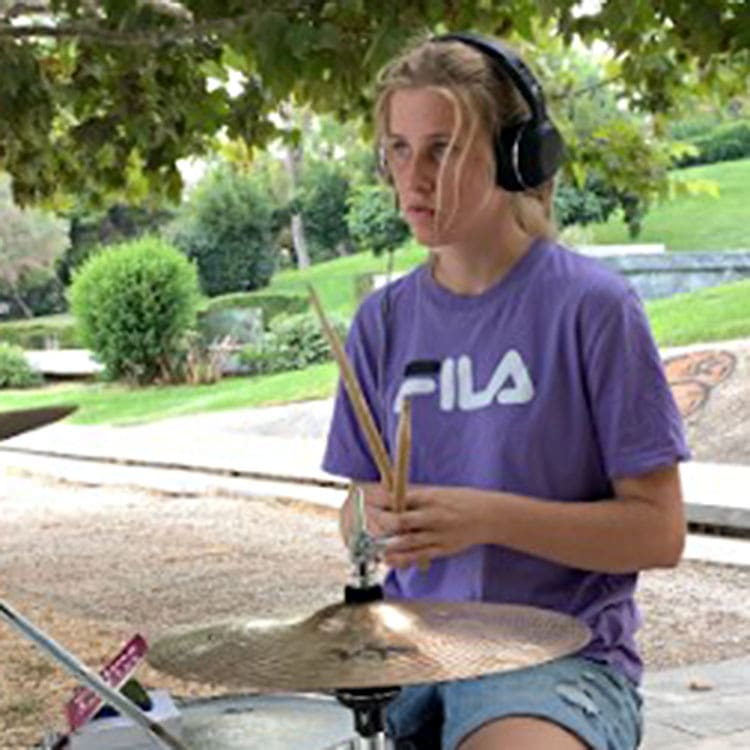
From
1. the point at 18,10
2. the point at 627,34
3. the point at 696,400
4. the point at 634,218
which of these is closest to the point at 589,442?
the point at 627,34

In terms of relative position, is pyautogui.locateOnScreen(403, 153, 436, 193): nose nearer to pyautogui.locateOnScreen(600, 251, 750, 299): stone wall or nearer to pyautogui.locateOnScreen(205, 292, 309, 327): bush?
pyautogui.locateOnScreen(600, 251, 750, 299): stone wall

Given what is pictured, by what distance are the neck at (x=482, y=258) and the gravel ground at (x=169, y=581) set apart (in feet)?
7.00

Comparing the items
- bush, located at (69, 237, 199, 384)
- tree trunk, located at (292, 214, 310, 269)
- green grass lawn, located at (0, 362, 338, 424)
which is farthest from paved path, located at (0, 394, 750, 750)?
tree trunk, located at (292, 214, 310, 269)

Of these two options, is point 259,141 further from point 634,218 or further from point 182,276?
point 634,218

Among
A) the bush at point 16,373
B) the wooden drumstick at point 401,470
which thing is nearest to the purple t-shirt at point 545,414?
the wooden drumstick at point 401,470

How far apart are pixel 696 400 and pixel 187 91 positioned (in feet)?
26.5

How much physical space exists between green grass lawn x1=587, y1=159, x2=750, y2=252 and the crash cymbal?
36122mm

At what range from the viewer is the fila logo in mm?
2195

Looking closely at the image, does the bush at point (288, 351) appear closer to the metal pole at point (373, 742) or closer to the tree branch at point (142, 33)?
the tree branch at point (142, 33)

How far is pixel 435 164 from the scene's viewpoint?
217 centimetres

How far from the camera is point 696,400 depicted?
14328 millimetres

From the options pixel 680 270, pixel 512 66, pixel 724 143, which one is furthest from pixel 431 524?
pixel 724 143

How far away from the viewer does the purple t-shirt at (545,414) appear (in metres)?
2.14

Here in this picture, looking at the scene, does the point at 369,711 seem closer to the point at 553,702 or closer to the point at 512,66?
the point at 553,702
